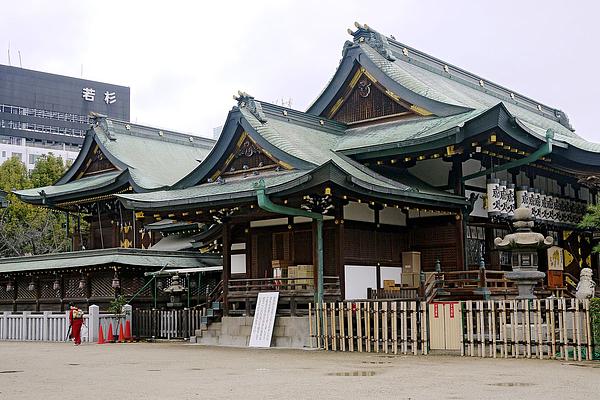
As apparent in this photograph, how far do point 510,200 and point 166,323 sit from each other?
12.9 metres

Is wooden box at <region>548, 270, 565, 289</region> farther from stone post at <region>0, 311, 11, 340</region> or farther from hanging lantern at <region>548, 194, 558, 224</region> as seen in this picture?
stone post at <region>0, 311, 11, 340</region>

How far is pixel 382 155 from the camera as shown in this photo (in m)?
25.6

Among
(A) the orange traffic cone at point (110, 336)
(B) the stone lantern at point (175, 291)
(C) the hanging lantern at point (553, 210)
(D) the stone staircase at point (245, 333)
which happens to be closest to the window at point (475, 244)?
(C) the hanging lantern at point (553, 210)

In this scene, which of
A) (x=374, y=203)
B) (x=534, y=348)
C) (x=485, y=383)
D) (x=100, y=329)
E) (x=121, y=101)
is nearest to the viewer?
(x=485, y=383)

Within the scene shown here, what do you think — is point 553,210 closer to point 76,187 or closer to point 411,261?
point 411,261

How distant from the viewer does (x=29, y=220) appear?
54.3 metres

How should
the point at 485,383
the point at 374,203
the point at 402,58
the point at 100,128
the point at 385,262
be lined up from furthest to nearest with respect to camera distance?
the point at 100,128 < the point at 402,58 < the point at 385,262 < the point at 374,203 < the point at 485,383

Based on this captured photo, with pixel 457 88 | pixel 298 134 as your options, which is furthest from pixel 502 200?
pixel 457 88

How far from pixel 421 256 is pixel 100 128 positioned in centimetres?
2282

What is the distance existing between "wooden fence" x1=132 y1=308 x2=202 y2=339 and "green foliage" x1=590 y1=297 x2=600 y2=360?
14.9m

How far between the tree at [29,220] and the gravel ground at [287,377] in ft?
109

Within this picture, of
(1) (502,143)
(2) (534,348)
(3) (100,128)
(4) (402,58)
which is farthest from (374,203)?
(3) (100,128)

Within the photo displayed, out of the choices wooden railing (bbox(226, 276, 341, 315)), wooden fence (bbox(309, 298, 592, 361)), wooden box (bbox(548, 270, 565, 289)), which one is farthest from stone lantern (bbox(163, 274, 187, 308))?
wooden box (bbox(548, 270, 565, 289))

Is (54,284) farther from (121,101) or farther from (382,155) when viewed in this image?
(121,101)
